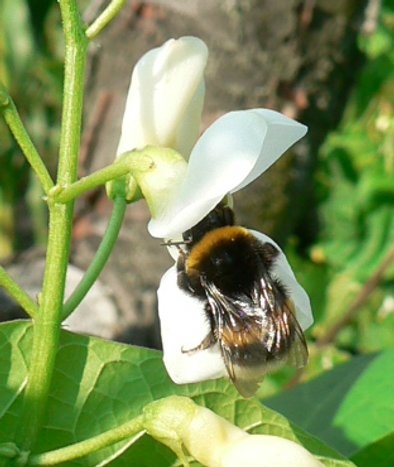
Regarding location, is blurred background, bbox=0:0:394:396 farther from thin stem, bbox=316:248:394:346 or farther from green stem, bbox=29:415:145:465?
green stem, bbox=29:415:145:465

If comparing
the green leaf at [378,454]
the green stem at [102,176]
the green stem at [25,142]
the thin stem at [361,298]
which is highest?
the green stem at [25,142]

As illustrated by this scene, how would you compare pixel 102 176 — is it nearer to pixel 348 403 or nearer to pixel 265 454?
pixel 265 454

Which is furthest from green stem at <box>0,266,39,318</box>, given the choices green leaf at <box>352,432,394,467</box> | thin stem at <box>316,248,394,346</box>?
thin stem at <box>316,248,394,346</box>

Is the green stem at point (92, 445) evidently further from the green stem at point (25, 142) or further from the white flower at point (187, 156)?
the green stem at point (25, 142)

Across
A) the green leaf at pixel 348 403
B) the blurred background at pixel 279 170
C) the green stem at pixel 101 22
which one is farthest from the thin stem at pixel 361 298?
the green stem at pixel 101 22

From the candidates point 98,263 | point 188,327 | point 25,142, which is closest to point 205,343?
point 188,327

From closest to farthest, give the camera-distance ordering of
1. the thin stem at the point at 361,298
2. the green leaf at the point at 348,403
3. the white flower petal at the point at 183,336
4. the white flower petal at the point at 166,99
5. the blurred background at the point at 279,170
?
the white flower petal at the point at 183,336
the white flower petal at the point at 166,99
the green leaf at the point at 348,403
the blurred background at the point at 279,170
the thin stem at the point at 361,298

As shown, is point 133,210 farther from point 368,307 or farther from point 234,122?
point 234,122
